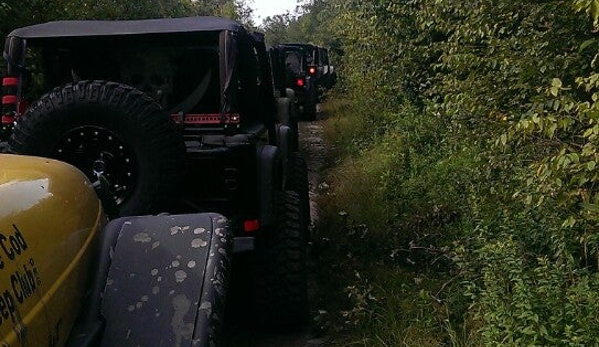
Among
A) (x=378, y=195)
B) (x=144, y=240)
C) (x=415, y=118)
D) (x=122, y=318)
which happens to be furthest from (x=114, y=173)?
(x=415, y=118)

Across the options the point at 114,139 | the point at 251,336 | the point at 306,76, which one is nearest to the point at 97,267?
the point at 114,139

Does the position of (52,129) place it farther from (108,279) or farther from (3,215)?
(3,215)

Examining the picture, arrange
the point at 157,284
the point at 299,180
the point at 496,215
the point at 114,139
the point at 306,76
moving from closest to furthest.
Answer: the point at 157,284, the point at 114,139, the point at 496,215, the point at 299,180, the point at 306,76

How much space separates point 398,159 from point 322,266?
2.77 meters

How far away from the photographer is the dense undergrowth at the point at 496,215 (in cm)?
308

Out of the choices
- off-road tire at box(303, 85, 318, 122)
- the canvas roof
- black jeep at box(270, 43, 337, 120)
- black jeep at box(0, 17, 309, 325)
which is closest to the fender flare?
black jeep at box(0, 17, 309, 325)

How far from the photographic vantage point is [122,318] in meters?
2.12

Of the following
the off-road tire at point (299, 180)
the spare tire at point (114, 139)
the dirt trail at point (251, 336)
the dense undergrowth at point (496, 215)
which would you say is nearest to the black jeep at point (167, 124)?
the spare tire at point (114, 139)

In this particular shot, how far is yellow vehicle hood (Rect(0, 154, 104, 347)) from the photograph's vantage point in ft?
5.39

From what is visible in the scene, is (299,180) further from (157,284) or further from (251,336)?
(157,284)

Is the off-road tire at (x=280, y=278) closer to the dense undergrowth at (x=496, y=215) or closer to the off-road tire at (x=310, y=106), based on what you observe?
the dense undergrowth at (x=496, y=215)

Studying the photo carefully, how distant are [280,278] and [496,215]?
1.37 meters

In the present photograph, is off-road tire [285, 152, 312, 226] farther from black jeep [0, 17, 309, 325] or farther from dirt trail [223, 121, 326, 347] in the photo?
dirt trail [223, 121, 326, 347]

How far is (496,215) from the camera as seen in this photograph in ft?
14.6
